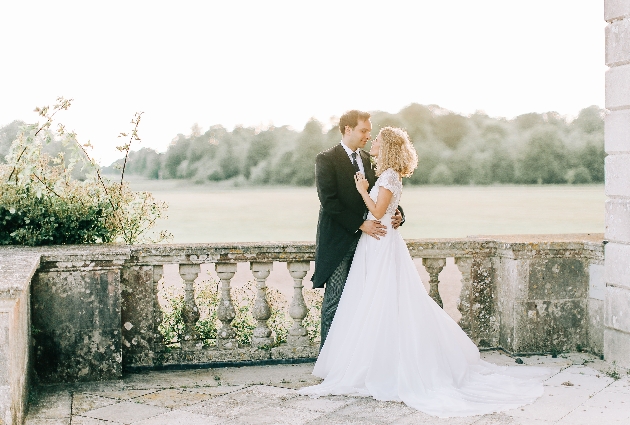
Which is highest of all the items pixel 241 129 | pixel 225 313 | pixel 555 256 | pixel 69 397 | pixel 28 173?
pixel 241 129

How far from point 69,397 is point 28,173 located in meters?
1.84

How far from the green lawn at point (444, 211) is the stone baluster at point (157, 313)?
1325 cm

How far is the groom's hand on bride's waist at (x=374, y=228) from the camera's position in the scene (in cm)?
462

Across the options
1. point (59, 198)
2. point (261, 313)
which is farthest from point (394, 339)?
point (59, 198)

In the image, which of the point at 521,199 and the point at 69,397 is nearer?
the point at 69,397

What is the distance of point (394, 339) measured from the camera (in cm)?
441

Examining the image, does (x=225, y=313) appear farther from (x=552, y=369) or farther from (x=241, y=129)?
(x=241, y=129)

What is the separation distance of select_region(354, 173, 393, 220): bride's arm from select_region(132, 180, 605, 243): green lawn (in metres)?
13.7

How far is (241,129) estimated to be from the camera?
1689 cm

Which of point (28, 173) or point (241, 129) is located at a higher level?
point (241, 129)

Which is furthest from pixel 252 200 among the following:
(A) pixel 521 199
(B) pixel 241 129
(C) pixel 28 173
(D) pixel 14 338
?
(D) pixel 14 338

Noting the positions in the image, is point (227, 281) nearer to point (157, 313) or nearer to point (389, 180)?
point (157, 313)

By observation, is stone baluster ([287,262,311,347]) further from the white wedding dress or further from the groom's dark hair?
the groom's dark hair

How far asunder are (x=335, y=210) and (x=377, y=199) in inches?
12.2
